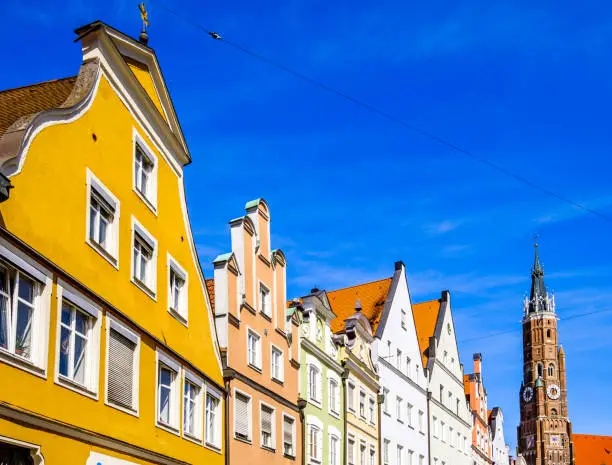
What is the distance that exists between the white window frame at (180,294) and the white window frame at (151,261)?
3.52 ft

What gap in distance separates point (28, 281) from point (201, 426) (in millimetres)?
10892

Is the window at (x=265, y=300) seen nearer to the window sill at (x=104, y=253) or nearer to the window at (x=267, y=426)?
the window at (x=267, y=426)

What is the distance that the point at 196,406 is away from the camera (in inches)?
1093

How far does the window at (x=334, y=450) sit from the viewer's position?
131 ft

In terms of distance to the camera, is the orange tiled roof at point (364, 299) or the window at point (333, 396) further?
the orange tiled roof at point (364, 299)

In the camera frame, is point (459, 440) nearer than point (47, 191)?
No

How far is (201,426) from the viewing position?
27859mm

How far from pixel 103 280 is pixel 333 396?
836 inches

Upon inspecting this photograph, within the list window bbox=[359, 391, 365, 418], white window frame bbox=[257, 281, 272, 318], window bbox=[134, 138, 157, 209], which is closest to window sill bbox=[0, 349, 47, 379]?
window bbox=[134, 138, 157, 209]

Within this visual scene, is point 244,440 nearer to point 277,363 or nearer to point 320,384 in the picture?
point 277,363

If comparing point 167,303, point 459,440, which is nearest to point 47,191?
point 167,303

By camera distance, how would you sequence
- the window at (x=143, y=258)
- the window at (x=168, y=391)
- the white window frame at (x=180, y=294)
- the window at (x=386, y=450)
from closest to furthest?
the window at (x=143, y=258) < the window at (x=168, y=391) < the white window frame at (x=180, y=294) < the window at (x=386, y=450)

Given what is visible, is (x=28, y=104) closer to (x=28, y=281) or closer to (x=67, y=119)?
(x=67, y=119)

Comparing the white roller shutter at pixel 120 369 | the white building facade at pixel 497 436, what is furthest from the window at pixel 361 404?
the white building facade at pixel 497 436
